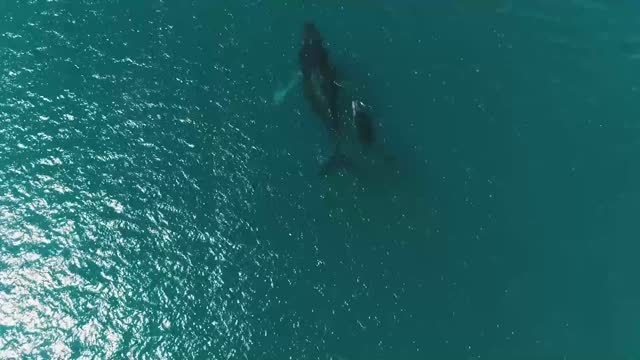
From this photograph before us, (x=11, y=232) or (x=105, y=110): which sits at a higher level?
(x=105, y=110)

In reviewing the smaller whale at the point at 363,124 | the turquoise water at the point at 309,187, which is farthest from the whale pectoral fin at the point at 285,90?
the smaller whale at the point at 363,124

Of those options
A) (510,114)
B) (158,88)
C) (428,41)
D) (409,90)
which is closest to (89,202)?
(158,88)

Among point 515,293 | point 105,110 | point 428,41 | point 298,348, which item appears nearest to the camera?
point 298,348

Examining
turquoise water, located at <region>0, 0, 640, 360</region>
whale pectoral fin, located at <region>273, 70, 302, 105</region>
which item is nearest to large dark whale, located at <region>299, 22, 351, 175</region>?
whale pectoral fin, located at <region>273, 70, 302, 105</region>

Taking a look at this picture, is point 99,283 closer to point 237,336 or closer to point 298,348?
point 237,336

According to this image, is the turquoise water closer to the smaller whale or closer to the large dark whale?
the large dark whale

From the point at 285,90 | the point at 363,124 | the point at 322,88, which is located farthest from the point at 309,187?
the point at 285,90

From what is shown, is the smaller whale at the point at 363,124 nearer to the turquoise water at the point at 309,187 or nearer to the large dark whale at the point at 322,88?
the large dark whale at the point at 322,88
